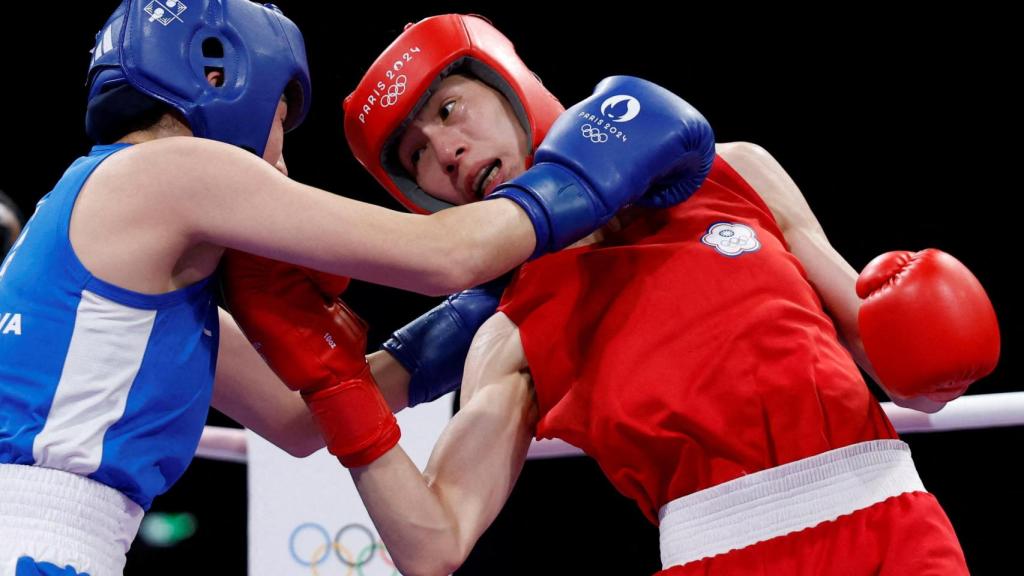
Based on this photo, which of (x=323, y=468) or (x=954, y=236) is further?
(x=954, y=236)

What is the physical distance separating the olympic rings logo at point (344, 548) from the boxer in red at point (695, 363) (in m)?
1.14

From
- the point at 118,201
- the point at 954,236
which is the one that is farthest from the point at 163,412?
the point at 954,236

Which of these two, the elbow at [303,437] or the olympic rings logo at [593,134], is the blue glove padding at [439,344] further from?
the olympic rings logo at [593,134]

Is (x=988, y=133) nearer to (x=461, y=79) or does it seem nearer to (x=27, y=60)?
(x=461, y=79)

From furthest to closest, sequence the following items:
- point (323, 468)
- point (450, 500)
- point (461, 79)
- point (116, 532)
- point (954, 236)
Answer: point (954, 236), point (323, 468), point (461, 79), point (450, 500), point (116, 532)

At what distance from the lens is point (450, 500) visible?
1.88 meters

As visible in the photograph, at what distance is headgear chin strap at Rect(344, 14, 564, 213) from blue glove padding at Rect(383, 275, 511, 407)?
1.17 ft

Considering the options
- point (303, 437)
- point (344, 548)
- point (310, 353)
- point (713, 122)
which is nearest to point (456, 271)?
point (310, 353)

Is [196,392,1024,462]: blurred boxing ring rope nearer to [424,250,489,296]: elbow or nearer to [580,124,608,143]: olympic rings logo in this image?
[580,124,608,143]: olympic rings logo

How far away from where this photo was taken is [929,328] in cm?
163

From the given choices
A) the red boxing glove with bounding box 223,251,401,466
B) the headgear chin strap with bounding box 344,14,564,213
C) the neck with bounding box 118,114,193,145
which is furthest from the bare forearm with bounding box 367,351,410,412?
the neck with bounding box 118,114,193,145

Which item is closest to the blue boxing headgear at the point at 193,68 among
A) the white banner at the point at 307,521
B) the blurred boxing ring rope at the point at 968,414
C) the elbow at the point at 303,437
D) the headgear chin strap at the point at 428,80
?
the headgear chin strap at the point at 428,80

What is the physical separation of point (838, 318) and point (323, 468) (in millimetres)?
1669

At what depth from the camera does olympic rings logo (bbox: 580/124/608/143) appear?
5.88 feet
